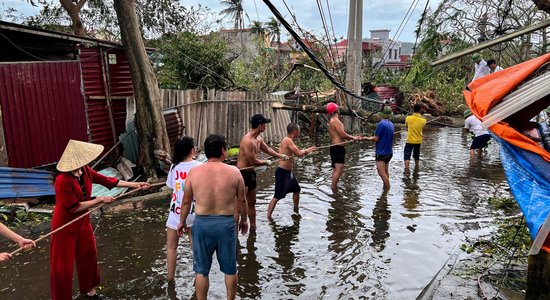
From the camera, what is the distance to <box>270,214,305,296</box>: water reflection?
16.5 feet

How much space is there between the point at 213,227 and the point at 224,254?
29 cm

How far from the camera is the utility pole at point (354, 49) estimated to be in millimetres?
15180

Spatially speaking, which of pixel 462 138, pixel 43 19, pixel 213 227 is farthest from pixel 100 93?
pixel 462 138

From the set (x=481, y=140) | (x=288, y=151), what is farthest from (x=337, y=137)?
(x=481, y=140)

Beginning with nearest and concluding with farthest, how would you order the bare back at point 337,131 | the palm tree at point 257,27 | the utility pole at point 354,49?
the bare back at point 337,131 < the utility pole at point 354,49 < the palm tree at point 257,27

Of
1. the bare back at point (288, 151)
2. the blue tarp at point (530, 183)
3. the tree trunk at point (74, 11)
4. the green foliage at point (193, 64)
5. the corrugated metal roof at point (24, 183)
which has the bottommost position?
the corrugated metal roof at point (24, 183)

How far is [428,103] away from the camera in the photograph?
67.6ft

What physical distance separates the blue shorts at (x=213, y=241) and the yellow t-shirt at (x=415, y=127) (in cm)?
759

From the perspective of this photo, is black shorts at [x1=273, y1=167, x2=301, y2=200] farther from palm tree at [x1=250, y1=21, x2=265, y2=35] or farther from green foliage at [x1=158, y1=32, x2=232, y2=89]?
palm tree at [x1=250, y1=21, x2=265, y2=35]

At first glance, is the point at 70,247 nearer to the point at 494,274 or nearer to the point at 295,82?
the point at 494,274

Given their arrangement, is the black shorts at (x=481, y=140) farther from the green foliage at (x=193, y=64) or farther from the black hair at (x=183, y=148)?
the black hair at (x=183, y=148)

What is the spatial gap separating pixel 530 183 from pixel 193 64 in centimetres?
1154

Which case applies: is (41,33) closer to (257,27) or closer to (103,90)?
(103,90)

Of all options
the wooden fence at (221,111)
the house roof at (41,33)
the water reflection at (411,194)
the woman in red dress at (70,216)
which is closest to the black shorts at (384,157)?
the water reflection at (411,194)
